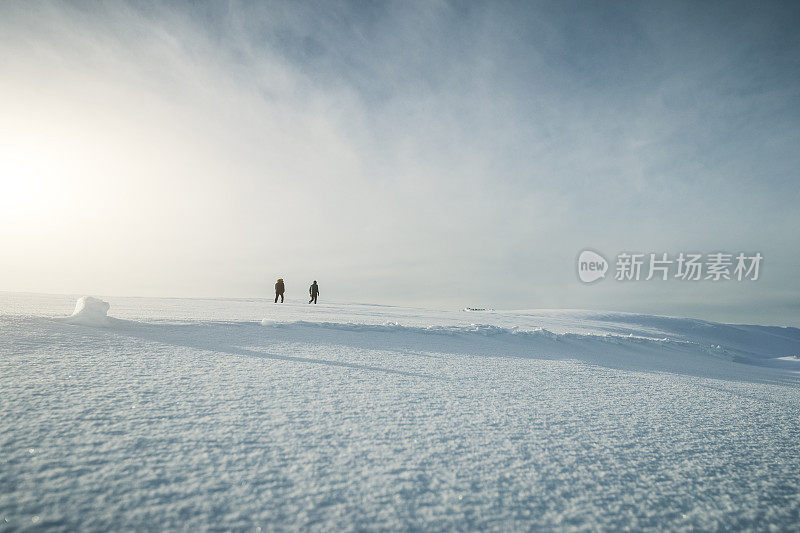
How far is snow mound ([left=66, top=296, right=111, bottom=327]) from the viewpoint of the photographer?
13.4 ft

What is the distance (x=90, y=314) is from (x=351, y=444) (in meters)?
4.10

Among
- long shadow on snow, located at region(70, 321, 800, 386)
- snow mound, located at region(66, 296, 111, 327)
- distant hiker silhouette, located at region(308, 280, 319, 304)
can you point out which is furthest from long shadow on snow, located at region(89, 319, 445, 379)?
distant hiker silhouette, located at region(308, 280, 319, 304)

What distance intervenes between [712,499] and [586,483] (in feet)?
2.10

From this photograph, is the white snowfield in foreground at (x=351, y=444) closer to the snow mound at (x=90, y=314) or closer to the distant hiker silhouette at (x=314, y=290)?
the snow mound at (x=90, y=314)

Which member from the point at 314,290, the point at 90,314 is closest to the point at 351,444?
the point at 90,314

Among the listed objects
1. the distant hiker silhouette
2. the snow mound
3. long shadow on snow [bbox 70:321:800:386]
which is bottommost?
long shadow on snow [bbox 70:321:800:386]

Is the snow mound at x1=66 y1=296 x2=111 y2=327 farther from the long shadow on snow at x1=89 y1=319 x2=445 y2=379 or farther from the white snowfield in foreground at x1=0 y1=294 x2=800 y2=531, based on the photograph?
the white snowfield in foreground at x1=0 y1=294 x2=800 y2=531

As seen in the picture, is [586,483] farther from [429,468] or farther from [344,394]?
[344,394]

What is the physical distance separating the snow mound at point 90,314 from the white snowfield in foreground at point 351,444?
0.23 metres

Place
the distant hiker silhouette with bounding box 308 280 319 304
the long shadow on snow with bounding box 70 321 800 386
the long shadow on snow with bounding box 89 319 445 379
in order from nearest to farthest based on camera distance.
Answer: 1. the long shadow on snow with bounding box 89 319 445 379
2. the long shadow on snow with bounding box 70 321 800 386
3. the distant hiker silhouette with bounding box 308 280 319 304

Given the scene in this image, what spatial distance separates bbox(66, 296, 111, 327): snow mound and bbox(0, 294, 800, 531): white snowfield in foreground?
23 cm

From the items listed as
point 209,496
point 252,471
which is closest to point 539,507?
point 252,471

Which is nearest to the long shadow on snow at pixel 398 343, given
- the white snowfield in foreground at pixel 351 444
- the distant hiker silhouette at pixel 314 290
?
the white snowfield in foreground at pixel 351 444

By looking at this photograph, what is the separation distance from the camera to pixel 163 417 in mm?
2051
